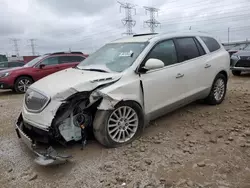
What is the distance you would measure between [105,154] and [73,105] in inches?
32.4

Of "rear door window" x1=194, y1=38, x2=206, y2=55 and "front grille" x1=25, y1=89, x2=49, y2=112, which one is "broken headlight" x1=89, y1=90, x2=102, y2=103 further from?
"rear door window" x1=194, y1=38, x2=206, y2=55

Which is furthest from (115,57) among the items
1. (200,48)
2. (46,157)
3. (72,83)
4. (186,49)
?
(46,157)

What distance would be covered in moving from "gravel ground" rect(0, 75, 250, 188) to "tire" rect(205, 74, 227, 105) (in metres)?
0.87

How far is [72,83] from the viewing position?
3297 millimetres

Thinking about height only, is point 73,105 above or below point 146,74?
below

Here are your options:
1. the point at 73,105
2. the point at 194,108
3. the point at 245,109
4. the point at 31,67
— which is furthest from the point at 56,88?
the point at 31,67

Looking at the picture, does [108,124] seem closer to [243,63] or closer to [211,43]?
[211,43]

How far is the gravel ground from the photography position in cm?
271

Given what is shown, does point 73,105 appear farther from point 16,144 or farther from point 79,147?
point 16,144

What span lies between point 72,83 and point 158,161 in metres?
1.57

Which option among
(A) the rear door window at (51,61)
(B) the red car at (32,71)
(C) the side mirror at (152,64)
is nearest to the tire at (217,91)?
(C) the side mirror at (152,64)

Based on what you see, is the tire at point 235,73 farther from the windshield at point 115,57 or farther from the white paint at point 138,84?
the windshield at point 115,57

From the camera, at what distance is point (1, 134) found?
4.42 m

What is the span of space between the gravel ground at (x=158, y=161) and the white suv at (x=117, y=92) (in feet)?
1.05
